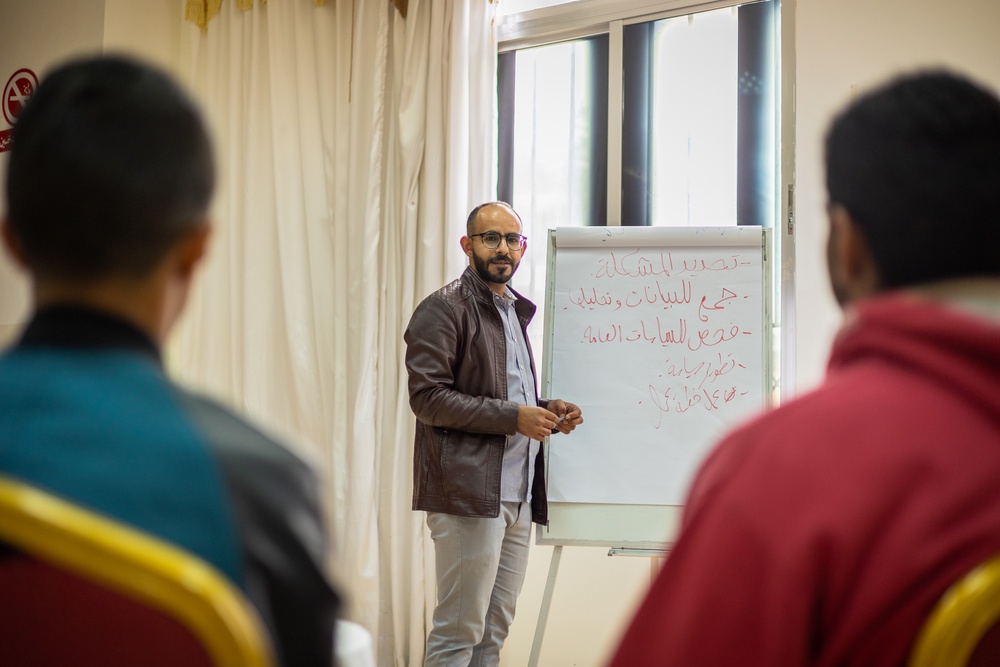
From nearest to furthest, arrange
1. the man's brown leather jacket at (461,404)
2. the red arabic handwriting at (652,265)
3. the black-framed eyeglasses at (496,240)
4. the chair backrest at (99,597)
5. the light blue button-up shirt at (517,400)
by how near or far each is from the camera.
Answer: the chair backrest at (99,597)
the man's brown leather jacket at (461,404)
the light blue button-up shirt at (517,400)
the red arabic handwriting at (652,265)
the black-framed eyeglasses at (496,240)

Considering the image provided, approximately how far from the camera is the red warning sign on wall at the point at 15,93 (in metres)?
4.12

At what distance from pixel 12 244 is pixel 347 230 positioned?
10.1ft

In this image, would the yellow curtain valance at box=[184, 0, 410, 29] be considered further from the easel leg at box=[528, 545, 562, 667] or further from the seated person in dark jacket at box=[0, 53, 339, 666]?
the seated person in dark jacket at box=[0, 53, 339, 666]

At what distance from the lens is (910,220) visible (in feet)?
2.50

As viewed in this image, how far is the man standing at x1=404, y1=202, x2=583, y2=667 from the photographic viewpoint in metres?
2.72

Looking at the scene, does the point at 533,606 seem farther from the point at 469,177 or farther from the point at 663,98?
the point at 663,98

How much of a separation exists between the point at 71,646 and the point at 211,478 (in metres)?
0.13

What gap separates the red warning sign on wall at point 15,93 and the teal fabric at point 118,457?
4040mm

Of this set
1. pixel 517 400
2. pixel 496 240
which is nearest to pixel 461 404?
pixel 517 400

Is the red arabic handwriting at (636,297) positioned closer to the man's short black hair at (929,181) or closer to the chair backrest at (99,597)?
the man's short black hair at (929,181)

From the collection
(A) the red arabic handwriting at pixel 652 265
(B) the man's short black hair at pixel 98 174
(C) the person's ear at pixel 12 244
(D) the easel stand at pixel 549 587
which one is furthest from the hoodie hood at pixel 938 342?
(A) the red arabic handwriting at pixel 652 265

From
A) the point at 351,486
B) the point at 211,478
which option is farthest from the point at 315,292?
the point at 211,478

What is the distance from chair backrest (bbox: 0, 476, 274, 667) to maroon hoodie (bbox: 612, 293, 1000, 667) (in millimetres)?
343

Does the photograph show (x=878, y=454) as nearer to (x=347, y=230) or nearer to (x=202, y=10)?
(x=347, y=230)
